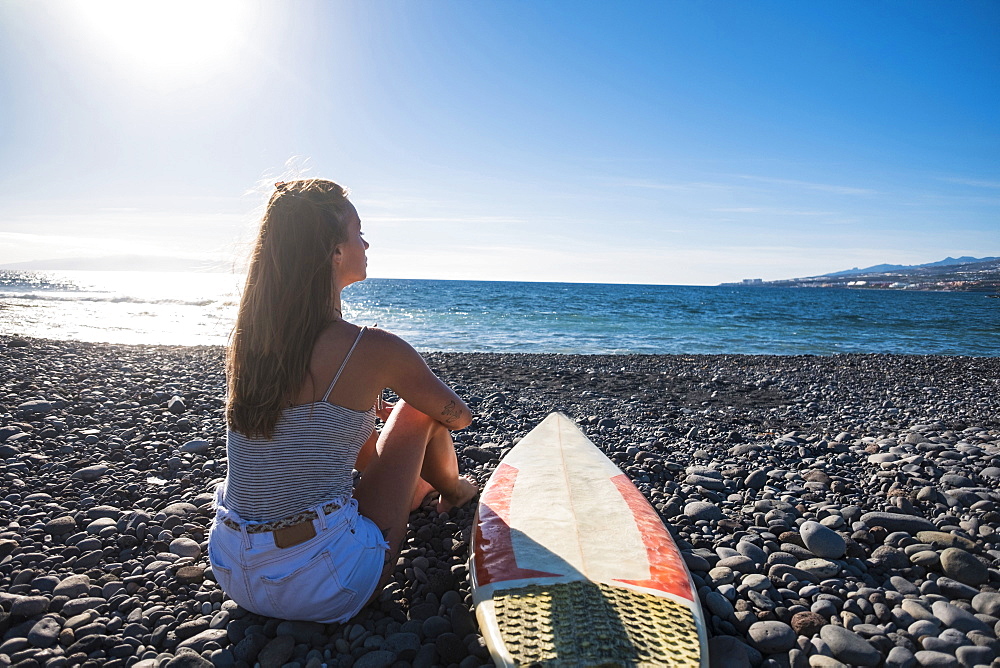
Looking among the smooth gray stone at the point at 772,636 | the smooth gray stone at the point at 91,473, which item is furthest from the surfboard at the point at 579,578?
the smooth gray stone at the point at 91,473

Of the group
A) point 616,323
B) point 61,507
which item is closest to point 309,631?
point 61,507

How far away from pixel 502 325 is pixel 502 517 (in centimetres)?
2028

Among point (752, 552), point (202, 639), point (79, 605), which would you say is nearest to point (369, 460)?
point (202, 639)

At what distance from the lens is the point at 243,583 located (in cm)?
232

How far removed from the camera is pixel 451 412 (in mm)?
2785

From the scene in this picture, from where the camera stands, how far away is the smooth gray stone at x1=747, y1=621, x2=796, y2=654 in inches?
95.6

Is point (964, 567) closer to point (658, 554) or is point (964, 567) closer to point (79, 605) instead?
point (658, 554)

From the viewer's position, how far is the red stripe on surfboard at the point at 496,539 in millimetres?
2711

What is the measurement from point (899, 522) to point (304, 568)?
3.41m

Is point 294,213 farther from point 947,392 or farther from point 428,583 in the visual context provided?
point 947,392

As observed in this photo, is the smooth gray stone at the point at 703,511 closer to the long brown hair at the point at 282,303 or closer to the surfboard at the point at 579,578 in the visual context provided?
the surfboard at the point at 579,578

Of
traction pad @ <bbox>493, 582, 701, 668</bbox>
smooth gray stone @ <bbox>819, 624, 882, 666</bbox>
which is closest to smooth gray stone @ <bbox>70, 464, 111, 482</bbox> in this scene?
traction pad @ <bbox>493, 582, 701, 668</bbox>

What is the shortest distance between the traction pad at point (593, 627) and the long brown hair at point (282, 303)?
1.31m

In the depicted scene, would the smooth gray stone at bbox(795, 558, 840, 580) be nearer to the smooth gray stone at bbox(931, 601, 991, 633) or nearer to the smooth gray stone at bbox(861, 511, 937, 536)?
the smooth gray stone at bbox(931, 601, 991, 633)
